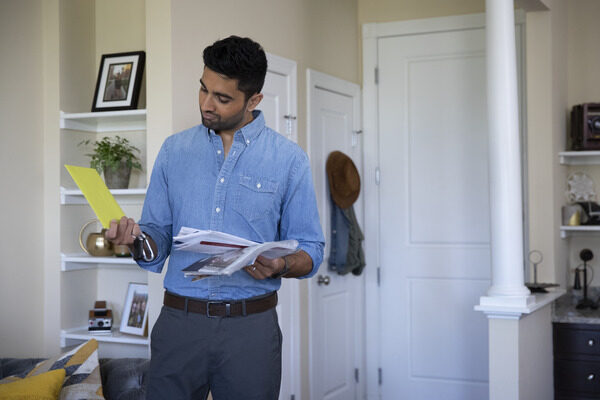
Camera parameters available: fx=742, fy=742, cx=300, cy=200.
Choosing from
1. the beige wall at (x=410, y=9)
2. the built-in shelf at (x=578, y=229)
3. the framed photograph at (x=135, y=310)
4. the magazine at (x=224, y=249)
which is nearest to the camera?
the magazine at (x=224, y=249)

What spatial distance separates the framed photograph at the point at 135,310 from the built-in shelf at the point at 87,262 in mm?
120

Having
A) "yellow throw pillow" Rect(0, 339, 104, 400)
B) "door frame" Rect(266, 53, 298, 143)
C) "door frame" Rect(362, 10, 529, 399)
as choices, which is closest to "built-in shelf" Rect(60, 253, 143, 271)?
"yellow throw pillow" Rect(0, 339, 104, 400)

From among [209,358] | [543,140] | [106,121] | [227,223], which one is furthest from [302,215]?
[543,140]

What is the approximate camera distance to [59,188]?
11.2 feet

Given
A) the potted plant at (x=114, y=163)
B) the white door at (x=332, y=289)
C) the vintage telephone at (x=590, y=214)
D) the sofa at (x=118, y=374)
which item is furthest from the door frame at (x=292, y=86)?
the vintage telephone at (x=590, y=214)

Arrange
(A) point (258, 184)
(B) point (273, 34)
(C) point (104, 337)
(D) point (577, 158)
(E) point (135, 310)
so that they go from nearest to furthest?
(A) point (258, 184) → (C) point (104, 337) → (E) point (135, 310) → (B) point (273, 34) → (D) point (577, 158)

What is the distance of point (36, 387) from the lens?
8.45ft

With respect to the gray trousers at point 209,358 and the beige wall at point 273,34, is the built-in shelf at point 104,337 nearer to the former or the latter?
the beige wall at point 273,34

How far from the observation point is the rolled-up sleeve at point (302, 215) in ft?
6.53

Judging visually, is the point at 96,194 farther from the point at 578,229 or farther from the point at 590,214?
the point at 590,214

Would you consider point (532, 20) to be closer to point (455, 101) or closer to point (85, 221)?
point (455, 101)

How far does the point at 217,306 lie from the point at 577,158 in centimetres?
318

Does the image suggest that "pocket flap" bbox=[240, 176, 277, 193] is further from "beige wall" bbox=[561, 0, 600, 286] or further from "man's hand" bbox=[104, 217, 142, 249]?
"beige wall" bbox=[561, 0, 600, 286]

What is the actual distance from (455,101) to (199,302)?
10.7ft
